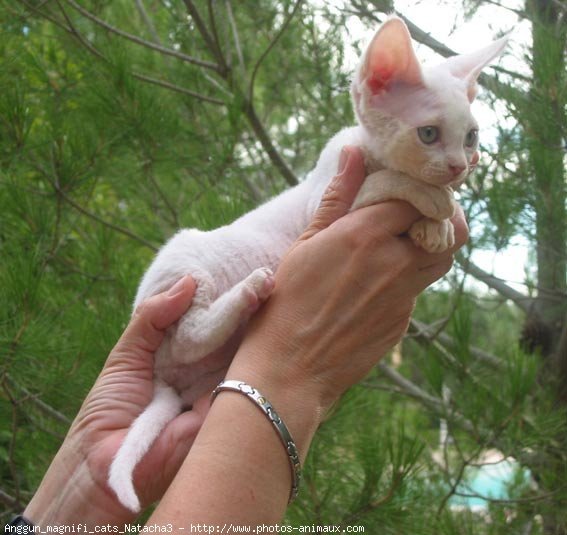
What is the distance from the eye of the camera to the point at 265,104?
108 inches

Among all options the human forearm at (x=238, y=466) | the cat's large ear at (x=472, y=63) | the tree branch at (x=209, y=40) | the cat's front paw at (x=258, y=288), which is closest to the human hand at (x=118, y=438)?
the cat's front paw at (x=258, y=288)

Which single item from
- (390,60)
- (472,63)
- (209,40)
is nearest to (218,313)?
(390,60)

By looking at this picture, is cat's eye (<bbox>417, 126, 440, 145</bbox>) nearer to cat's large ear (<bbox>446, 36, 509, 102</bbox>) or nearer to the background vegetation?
cat's large ear (<bbox>446, 36, 509, 102</bbox>)

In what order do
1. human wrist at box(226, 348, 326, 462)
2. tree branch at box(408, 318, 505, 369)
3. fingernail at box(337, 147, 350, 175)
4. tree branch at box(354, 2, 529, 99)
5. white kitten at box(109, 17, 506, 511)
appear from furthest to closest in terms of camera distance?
tree branch at box(408, 318, 505, 369) → tree branch at box(354, 2, 529, 99) → fingernail at box(337, 147, 350, 175) → white kitten at box(109, 17, 506, 511) → human wrist at box(226, 348, 326, 462)

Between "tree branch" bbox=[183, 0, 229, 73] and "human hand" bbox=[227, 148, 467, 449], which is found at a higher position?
"tree branch" bbox=[183, 0, 229, 73]

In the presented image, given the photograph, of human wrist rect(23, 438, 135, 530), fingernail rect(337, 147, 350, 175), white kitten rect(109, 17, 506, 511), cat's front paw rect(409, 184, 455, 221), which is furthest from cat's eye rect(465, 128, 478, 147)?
human wrist rect(23, 438, 135, 530)

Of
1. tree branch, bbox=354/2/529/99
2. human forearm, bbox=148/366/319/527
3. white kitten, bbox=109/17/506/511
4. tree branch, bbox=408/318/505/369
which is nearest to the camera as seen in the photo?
human forearm, bbox=148/366/319/527

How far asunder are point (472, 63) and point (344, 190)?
349 millimetres

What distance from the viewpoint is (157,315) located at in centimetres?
121

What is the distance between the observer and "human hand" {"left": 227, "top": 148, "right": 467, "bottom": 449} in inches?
43.1

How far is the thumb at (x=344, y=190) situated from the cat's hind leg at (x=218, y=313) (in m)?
0.14

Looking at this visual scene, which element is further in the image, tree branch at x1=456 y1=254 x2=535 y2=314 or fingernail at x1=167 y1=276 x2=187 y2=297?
tree branch at x1=456 y1=254 x2=535 y2=314

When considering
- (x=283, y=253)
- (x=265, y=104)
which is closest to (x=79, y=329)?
(x=283, y=253)

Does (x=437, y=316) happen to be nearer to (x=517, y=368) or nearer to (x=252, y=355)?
(x=517, y=368)
